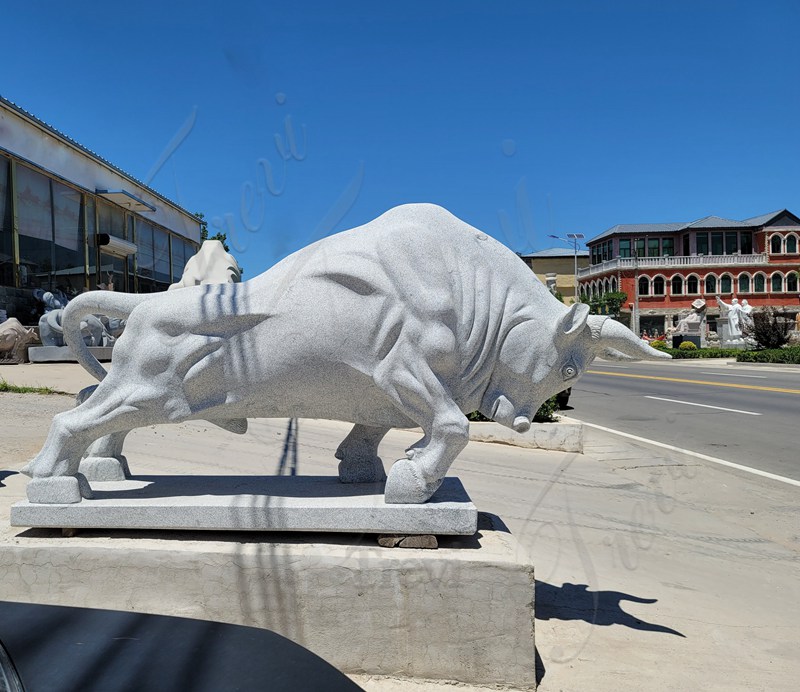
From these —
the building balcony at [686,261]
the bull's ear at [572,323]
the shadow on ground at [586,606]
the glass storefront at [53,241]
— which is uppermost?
the building balcony at [686,261]

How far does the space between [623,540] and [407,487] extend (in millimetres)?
2678

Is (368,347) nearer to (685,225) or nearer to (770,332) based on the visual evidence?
(770,332)

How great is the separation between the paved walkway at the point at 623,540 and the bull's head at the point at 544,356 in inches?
46.3

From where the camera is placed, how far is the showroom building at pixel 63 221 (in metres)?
16.7

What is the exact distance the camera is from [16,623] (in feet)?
5.10

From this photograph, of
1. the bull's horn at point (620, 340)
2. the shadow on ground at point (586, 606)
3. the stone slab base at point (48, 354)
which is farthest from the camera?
the stone slab base at point (48, 354)

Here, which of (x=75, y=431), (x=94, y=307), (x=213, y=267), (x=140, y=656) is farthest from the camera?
(x=213, y=267)

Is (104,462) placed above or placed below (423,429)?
below

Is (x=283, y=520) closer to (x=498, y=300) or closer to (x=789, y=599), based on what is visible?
(x=498, y=300)

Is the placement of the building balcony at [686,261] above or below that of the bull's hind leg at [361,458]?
above

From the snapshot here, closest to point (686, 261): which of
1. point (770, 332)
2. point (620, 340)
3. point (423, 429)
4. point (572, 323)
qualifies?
point (770, 332)

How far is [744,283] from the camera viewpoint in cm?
5641

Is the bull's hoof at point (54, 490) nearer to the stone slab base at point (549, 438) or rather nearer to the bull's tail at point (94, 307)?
the bull's tail at point (94, 307)

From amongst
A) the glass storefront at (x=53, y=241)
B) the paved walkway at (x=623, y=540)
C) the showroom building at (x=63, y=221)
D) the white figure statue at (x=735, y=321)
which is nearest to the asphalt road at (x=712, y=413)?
the paved walkway at (x=623, y=540)
